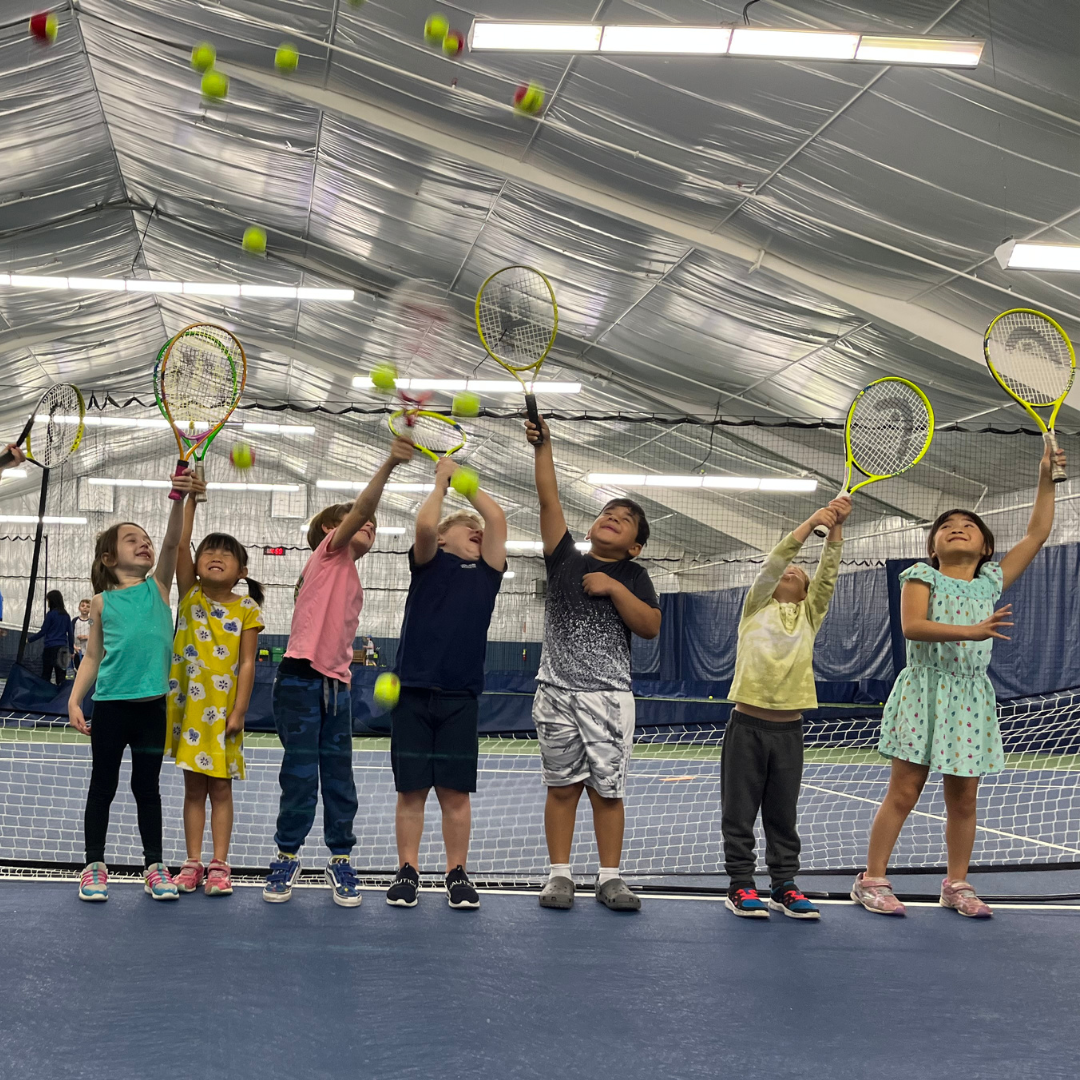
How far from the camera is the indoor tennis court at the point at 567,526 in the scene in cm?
265

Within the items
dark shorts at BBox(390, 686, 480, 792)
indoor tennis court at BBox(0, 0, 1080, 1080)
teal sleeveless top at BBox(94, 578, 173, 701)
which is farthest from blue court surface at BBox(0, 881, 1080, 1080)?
teal sleeveless top at BBox(94, 578, 173, 701)

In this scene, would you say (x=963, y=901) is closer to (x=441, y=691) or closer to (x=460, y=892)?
(x=460, y=892)

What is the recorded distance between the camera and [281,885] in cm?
346

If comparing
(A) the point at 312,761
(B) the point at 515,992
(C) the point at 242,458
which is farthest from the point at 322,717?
(C) the point at 242,458

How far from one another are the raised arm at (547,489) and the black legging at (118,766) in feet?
4.50

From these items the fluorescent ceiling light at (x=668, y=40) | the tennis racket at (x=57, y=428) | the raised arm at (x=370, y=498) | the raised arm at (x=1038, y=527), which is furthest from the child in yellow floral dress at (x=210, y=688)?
the fluorescent ceiling light at (x=668, y=40)

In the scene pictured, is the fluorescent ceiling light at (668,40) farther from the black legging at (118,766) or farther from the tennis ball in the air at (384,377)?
the black legging at (118,766)

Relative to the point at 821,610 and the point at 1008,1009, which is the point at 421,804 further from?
the point at 1008,1009

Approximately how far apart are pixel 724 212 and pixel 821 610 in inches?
230

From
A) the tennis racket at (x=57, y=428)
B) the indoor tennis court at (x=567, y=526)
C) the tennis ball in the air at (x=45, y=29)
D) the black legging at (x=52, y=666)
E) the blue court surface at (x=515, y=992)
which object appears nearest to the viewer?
the blue court surface at (x=515, y=992)

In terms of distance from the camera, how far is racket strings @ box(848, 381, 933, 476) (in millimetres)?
3963

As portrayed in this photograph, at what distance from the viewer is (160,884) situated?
3.39 metres

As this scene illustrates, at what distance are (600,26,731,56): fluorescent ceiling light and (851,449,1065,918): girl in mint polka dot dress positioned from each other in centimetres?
291

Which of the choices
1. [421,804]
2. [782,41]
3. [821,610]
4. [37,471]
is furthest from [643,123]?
[37,471]
